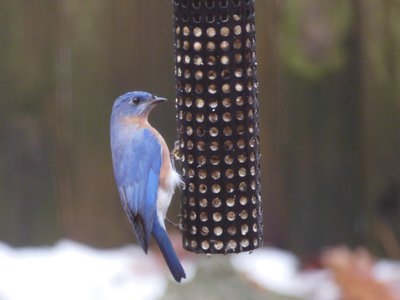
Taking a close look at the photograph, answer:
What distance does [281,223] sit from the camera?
8.64m

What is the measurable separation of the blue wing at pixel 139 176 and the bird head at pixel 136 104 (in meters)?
0.09

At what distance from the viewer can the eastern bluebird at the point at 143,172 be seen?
5.76 meters

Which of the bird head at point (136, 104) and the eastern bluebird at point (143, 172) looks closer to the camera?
the eastern bluebird at point (143, 172)

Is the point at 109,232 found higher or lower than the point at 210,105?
lower

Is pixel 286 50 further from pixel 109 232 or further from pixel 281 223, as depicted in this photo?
pixel 109 232

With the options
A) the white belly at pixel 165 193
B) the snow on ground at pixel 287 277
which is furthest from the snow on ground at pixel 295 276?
the white belly at pixel 165 193

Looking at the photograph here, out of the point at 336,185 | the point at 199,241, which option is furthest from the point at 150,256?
the point at 199,241

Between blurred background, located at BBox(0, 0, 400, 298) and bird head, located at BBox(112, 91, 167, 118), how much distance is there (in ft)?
7.69

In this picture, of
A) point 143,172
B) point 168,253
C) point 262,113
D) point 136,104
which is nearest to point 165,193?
point 143,172

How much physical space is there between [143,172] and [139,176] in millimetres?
32

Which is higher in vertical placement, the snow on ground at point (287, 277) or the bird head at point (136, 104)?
the bird head at point (136, 104)

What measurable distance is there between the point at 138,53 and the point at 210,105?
2979 mm

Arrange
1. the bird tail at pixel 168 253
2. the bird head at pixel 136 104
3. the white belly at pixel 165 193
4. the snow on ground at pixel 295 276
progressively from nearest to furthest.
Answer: the bird tail at pixel 168 253 < the white belly at pixel 165 193 < the bird head at pixel 136 104 < the snow on ground at pixel 295 276

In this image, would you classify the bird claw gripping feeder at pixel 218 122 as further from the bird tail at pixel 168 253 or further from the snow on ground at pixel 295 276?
the snow on ground at pixel 295 276
